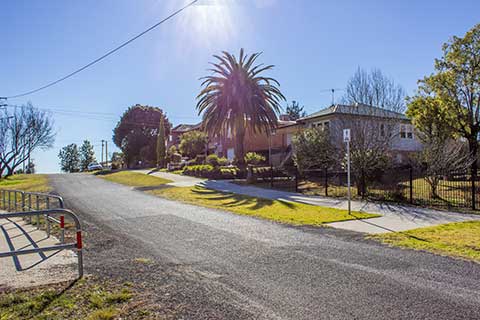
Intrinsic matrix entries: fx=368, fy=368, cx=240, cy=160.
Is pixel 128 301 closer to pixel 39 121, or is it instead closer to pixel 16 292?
pixel 16 292

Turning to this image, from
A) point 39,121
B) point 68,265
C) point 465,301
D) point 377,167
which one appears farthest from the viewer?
point 39,121

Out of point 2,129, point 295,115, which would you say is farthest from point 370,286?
point 295,115

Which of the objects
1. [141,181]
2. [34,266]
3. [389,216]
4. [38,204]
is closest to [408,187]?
[389,216]

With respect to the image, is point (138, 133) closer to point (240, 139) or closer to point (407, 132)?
point (240, 139)

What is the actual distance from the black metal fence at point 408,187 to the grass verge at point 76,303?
12890 millimetres

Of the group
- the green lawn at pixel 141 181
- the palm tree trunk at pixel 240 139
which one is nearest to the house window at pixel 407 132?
the palm tree trunk at pixel 240 139

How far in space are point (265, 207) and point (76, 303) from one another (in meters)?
10.8

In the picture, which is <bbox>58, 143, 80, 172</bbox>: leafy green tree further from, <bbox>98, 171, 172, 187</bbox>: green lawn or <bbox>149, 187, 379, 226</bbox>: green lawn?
<bbox>149, 187, 379, 226</bbox>: green lawn

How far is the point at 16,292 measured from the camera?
525cm

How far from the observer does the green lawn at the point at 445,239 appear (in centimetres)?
759

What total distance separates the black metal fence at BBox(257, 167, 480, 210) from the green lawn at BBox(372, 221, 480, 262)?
13.5ft

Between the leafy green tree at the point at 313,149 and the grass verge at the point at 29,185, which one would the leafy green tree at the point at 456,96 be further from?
the grass verge at the point at 29,185

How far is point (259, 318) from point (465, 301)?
2742 mm

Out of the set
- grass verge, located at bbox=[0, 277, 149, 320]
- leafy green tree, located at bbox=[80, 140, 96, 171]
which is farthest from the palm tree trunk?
leafy green tree, located at bbox=[80, 140, 96, 171]
